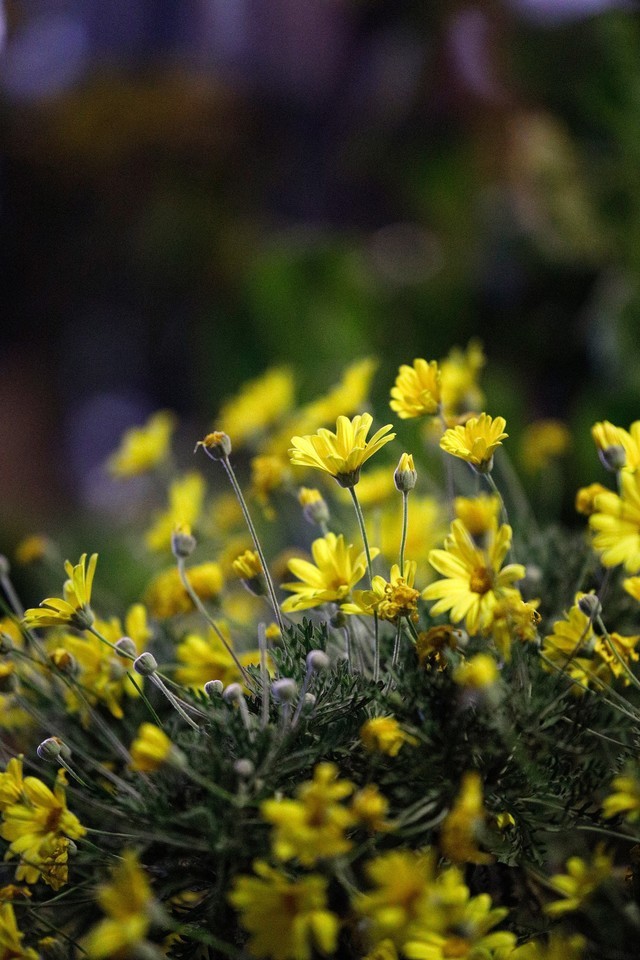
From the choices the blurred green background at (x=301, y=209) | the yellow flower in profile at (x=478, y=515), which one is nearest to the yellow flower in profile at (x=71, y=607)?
the yellow flower in profile at (x=478, y=515)

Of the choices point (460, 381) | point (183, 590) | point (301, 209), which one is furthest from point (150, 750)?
point (301, 209)

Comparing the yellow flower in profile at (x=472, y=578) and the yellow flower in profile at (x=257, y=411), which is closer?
the yellow flower in profile at (x=472, y=578)

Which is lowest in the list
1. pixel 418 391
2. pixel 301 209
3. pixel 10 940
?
pixel 301 209

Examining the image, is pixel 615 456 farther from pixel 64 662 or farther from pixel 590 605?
pixel 64 662

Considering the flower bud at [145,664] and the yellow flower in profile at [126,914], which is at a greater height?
the flower bud at [145,664]

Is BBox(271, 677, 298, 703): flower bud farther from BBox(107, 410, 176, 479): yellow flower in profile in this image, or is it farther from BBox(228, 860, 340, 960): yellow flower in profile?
BBox(107, 410, 176, 479): yellow flower in profile

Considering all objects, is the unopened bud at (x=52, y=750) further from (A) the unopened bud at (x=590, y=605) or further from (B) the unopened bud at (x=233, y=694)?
(A) the unopened bud at (x=590, y=605)
